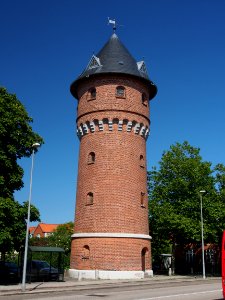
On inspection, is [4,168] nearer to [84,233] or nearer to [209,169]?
[84,233]

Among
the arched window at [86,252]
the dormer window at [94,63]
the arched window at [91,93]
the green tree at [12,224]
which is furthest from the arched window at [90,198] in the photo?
the dormer window at [94,63]

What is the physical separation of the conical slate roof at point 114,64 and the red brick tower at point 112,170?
81 millimetres

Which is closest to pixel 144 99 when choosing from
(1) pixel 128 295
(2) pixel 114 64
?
(2) pixel 114 64

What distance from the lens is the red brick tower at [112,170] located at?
27984 millimetres

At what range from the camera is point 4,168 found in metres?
23.8

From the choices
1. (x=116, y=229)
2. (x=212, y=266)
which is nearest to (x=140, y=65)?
(x=116, y=229)

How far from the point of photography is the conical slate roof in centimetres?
3142

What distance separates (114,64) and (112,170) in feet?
29.2

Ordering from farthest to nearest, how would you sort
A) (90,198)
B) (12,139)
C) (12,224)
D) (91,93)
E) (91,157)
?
(91,93) < (91,157) < (90,198) < (12,139) < (12,224)

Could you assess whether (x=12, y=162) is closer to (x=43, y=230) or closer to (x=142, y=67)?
(x=142, y=67)

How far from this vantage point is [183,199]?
38.2 meters

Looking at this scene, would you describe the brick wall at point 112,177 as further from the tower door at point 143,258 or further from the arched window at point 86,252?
the tower door at point 143,258

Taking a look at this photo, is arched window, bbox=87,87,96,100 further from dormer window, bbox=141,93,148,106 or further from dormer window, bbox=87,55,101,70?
dormer window, bbox=141,93,148,106

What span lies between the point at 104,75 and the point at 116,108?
302 centimetres
